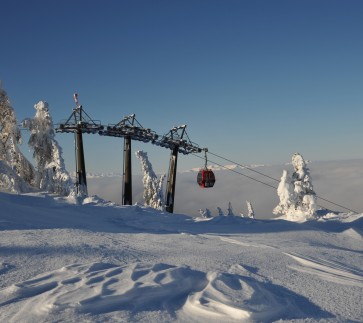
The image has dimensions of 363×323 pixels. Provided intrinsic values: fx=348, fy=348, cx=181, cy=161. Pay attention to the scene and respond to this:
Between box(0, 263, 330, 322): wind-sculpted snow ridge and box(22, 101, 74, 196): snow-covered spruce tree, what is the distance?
65.1 ft

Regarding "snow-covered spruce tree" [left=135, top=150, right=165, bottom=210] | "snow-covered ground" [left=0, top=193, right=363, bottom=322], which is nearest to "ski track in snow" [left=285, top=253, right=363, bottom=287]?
"snow-covered ground" [left=0, top=193, right=363, bottom=322]

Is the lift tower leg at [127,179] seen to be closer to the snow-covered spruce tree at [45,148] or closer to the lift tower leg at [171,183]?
the lift tower leg at [171,183]

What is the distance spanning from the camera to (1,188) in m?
21.0

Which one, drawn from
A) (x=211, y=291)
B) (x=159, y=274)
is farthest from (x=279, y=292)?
(x=159, y=274)

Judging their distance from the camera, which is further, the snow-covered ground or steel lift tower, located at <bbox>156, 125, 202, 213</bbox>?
steel lift tower, located at <bbox>156, 125, 202, 213</bbox>

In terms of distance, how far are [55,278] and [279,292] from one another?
2909 millimetres

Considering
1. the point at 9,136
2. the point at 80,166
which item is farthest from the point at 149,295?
the point at 9,136

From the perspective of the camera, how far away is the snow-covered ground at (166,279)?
3578 millimetres

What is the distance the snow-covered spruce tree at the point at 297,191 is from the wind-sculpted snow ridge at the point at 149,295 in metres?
20.9

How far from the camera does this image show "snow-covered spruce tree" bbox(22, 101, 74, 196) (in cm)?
2366

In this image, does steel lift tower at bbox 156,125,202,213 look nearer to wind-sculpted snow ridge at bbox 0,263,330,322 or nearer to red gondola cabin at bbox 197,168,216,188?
red gondola cabin at bbox 197,168,216,188

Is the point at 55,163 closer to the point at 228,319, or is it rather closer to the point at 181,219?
the point at 181,219

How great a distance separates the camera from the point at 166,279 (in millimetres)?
4555

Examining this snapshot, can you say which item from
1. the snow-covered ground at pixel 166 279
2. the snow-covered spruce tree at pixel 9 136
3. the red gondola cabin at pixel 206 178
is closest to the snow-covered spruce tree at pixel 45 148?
the snow-covered spruce tree at pixel 9 136
